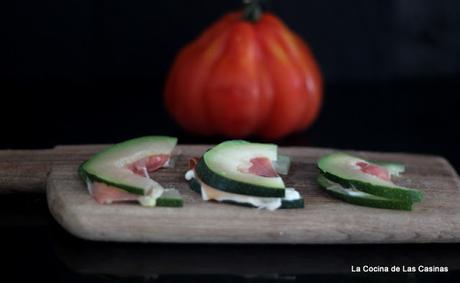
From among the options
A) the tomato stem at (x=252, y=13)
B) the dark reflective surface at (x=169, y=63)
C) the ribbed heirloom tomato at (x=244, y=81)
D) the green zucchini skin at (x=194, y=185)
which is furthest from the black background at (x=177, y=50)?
the green zucchini skin at (x=194, y=185)

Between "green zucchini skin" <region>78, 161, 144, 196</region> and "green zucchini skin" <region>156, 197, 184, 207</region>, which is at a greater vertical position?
"green zucchini skin" <region>78, 161, 144, 196</region>

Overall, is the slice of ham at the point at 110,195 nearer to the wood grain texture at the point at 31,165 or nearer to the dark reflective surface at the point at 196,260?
the dark reflective surface at the point at 196,260

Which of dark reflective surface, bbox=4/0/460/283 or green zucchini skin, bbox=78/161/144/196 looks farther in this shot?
dark reflective surface, bbox=4/0/460/283

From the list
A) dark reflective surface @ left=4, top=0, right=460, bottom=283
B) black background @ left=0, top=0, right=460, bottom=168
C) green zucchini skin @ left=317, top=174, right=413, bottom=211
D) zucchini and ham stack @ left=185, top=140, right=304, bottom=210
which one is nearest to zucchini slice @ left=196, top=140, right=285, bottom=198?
zucchini and ham stack @ left=185, top=140, right=304, bottom=210

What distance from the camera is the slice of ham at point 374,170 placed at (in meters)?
1.45

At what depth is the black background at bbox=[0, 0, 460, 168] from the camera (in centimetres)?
204

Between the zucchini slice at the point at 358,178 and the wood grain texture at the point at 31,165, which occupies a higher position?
the zucchini slice at the point at 358,178

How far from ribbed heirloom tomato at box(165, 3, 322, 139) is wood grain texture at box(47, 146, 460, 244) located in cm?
38

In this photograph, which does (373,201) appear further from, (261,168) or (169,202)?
(169,202)

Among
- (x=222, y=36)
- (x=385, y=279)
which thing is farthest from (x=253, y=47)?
(x=385, y=279)

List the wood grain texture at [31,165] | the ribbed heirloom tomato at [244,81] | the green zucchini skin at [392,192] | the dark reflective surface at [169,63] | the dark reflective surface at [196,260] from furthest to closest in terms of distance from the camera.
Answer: the dark reflective surface at [169,63] < the ribbed heirloom tomato at [244,81] < the wood grain texture at [31,165] < the green zucchini skin at [392,192] < the dark reflective surface at [196,260]

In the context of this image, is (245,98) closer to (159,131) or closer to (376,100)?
(159,131)

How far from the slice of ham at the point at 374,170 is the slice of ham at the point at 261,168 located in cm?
16

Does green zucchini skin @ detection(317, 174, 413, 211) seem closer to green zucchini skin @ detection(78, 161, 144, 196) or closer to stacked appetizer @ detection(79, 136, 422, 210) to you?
stacked appetizer @ detection(79, 136, 422, 210)
